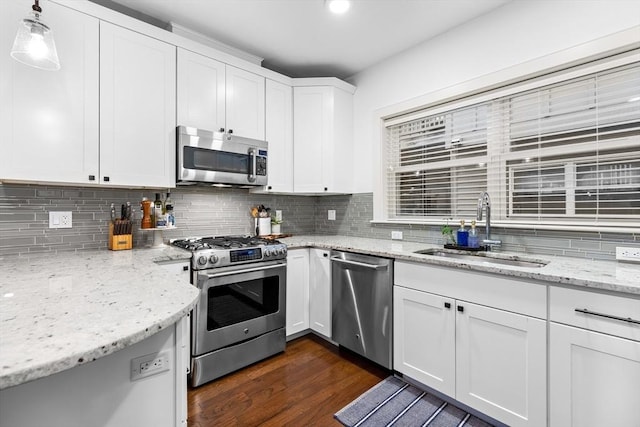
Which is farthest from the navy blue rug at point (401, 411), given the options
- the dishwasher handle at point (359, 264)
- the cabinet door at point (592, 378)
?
the dishwasher handle at point (359, 264)

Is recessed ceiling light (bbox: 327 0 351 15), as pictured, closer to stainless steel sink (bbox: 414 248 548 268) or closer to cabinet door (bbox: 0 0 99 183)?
cabinet door (bbox: 0 0 99 183)

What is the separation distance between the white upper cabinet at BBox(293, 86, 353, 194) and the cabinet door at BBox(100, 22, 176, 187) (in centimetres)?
118

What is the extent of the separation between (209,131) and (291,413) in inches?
81.3

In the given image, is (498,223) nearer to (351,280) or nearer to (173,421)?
(351,280)

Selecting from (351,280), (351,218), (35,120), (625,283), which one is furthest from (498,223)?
(35,120)

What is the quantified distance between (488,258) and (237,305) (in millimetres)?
1797

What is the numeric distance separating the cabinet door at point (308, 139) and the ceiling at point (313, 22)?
41 centimetres

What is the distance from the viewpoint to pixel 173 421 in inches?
40.9

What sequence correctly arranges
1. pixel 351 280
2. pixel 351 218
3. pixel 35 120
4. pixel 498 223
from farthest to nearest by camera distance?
pixel 351 218, pixel 351 280, pixel 498 223, pixel 35 120

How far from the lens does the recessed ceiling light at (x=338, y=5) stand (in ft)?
6.94

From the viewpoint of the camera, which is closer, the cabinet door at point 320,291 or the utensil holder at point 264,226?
the cabinet door at point 320,291

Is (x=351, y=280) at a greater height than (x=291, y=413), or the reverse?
(x=351, y=280)

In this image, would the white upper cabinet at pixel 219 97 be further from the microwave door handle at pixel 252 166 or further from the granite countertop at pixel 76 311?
the granite countertop at pixel 76 311

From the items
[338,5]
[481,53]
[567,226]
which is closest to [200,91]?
[338,5]
